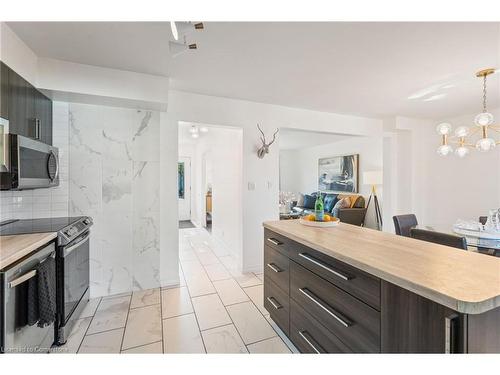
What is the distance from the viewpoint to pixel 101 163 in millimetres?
2670

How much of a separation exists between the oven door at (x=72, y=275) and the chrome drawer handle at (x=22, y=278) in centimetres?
41

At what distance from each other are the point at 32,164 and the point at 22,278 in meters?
1.01

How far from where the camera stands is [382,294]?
1047 millimetres

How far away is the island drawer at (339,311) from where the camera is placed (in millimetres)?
1106

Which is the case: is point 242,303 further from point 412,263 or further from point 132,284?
point 412,263

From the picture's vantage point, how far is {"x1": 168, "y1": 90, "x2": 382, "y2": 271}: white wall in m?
3.17

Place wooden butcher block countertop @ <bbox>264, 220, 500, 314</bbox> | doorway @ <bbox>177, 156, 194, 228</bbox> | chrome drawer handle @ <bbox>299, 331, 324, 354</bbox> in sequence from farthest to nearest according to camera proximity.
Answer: doorway @ <bbox>177, 156, 194, 228</bbox>, chrome drawer handle @ <bbox>299, 331, 324, 354</bbox>, wooden butcher block countertop @ <bbox>264, 220, 500, 314</bbox>

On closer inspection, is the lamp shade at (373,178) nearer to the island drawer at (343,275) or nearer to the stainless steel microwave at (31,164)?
the island drawer at (343,275)

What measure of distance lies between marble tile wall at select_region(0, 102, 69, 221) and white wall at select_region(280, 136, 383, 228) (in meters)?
4.73

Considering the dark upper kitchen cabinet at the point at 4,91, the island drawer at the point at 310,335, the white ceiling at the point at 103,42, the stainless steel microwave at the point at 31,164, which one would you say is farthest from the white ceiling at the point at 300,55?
the island drawer at the point at 310,335

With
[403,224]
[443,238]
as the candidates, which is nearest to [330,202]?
[403,224]

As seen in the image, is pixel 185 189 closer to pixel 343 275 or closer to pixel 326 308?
pixel 326 308

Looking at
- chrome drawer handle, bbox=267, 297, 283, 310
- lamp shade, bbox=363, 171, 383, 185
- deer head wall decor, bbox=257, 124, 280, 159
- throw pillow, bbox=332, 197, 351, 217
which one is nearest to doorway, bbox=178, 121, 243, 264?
deer head wall decor, bbox=257, 124, 280, 159

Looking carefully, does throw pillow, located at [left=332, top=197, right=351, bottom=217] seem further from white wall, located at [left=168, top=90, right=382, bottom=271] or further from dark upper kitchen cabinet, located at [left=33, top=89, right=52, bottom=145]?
dark upper kitchen cabinet, located at [left=33, top=89, right=52, bottom=145]
